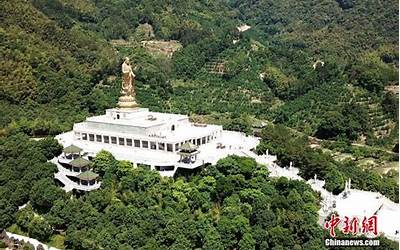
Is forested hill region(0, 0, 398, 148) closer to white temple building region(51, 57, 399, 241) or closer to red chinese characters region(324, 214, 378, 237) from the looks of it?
white temple building region(51, 57, 399, 241)

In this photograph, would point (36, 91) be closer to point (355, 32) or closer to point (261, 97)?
point (261, 97)

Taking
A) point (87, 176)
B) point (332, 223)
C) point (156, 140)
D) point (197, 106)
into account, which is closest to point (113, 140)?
point (156, 140)

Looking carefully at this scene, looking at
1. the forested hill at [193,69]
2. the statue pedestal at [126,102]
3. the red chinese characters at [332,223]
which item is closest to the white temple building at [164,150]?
the statue pedestal at [126,102]

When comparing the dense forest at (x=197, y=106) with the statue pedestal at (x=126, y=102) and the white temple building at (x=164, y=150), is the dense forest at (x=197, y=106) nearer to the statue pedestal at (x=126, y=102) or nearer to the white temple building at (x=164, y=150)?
the white temple building at (x=164, y=150)

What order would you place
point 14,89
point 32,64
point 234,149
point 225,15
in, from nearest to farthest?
point 234,149 < point 14,89 < point 32,64 < point 225,15

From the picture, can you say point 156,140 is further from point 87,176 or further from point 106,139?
point 87,176

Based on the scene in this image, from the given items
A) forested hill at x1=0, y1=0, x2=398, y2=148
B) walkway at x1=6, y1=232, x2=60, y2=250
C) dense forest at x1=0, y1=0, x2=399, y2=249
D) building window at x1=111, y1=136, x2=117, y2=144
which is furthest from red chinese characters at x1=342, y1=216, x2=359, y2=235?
forested hill at x1=0, y1=0, x2=398, y2=148

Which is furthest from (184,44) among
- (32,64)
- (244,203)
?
(244,203)
